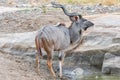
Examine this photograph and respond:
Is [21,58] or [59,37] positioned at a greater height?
[59,37]

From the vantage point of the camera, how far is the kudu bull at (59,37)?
1078cm

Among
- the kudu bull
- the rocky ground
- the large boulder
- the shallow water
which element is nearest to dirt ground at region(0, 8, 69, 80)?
the rocky ground

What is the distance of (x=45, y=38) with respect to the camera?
1073 cm

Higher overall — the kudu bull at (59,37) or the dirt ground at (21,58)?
the kudu bull at (59,37)

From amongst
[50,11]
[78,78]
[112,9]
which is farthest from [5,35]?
[112,9]

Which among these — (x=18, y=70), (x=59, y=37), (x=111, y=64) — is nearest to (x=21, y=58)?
(x=59, y=37)

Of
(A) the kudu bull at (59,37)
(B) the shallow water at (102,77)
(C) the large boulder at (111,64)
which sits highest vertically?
(A) the kudu bull at (59,37)

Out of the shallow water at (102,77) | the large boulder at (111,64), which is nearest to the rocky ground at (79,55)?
the large boulder at (111,64)

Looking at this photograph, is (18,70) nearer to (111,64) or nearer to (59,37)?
(59,37)

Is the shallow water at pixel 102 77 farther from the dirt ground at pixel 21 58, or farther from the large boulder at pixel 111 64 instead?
the dirt ground at pixel 21 58

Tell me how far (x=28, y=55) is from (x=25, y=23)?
11.1 feet

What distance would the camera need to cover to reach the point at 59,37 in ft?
37.7

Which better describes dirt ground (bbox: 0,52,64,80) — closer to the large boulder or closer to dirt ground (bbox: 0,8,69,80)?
dirt ground (bbox: 0,8,69,80)

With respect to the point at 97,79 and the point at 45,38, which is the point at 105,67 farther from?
the point at 45,38
